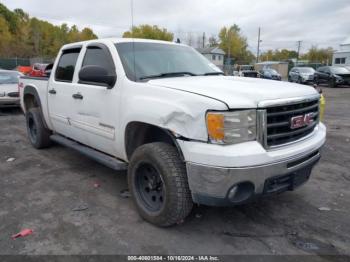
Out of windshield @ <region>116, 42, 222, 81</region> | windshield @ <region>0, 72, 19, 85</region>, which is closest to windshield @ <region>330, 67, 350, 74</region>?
windshield @ <region>0, 72, 19, 85</region>

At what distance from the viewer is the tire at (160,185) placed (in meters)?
2.91

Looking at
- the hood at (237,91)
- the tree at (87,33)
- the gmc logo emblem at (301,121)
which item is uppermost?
the tree at (87,33)

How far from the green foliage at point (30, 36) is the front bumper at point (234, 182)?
53989 millimetres

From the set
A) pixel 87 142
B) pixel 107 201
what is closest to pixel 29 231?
pixel 107 201

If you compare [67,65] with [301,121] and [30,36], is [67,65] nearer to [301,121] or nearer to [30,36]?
[301,121]

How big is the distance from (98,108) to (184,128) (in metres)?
1.51

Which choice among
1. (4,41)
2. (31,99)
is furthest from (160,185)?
(4,41)

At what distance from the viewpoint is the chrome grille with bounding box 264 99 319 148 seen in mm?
2791

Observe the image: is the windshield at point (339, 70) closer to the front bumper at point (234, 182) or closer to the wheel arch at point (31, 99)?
the wheel arch at point (31, 99)

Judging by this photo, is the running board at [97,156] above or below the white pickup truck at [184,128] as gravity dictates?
below

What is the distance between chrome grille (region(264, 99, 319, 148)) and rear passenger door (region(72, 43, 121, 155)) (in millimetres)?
1642

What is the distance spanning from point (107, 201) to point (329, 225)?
8.08ft

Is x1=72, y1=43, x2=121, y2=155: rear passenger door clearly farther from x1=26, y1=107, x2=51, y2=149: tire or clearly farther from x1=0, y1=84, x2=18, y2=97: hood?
x1=0, y1=84, x2=18, y2=97: hood

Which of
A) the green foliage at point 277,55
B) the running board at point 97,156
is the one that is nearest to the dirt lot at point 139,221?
the running board at point 97,156
